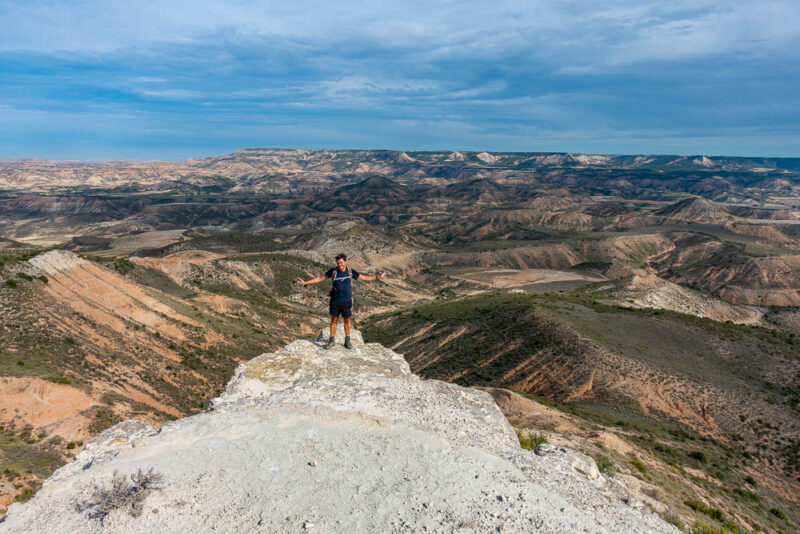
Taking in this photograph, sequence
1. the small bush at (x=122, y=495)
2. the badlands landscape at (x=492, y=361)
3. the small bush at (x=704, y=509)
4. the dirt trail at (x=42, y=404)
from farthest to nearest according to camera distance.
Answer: the badlands landscape at (x=492, y=361) → the dirt trail at (x=42, y=404) → the small bush at (x=704, y=509) → the small bush at (x=122, y=495)

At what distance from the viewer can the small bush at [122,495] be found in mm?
6539

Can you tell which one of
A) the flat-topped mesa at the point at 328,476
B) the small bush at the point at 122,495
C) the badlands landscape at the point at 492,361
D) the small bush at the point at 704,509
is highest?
the small bush at the point at 122,495

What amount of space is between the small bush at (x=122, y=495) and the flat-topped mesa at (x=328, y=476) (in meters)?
0.02

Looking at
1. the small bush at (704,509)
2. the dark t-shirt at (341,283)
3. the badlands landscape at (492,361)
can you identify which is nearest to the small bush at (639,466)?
the badlands landscape at (492,361)

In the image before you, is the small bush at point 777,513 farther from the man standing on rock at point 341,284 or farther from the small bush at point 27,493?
the small bush at point 27,493

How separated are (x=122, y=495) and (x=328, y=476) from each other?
326 cm

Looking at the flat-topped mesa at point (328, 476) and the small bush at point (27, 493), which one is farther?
the small bush at point (27, 493)

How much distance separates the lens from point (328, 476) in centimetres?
757

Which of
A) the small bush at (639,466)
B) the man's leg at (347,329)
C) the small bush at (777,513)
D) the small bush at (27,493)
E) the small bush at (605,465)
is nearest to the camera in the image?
the small bush at (27,493)

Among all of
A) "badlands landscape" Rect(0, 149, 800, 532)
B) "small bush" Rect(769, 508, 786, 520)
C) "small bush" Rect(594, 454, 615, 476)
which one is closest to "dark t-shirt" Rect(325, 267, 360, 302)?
"badlands landscape" Rect(0, 149, 800, 532)

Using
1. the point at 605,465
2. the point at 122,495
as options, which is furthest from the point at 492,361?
the point at 122,495

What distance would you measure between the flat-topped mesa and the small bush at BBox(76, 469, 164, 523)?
2 centimetres

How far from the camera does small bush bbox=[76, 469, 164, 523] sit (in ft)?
21.5

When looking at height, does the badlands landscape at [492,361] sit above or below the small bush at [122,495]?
below
